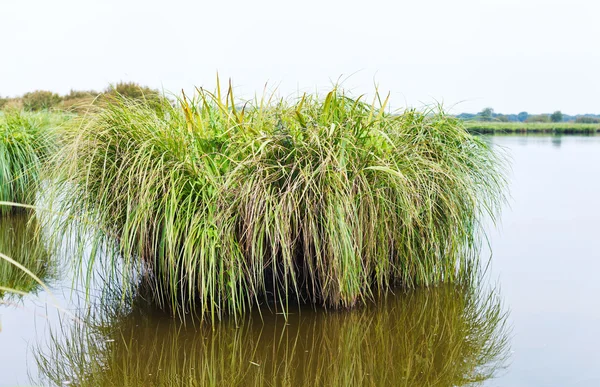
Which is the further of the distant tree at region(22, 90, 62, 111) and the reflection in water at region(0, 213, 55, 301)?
the distant tree at region(22, 90, 62, 111)

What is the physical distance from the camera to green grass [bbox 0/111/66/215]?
685 cm

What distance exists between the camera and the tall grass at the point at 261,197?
324cm

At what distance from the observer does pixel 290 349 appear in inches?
122

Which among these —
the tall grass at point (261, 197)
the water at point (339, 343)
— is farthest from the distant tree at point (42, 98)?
the tall grass at point (261, 197)

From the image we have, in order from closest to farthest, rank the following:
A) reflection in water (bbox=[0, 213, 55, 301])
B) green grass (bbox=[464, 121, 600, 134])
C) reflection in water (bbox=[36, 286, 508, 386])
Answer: reflection in water (bbox=[36, 286, 508, 386])
reflection in water (bbox=[0, 213, 55, 301])
green grass (bbox=[464, 121, 600, 134])


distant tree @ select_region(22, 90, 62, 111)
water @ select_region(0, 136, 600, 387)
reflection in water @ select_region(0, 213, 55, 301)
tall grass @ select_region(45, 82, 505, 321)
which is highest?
distant tree @ select_region(22, 90, 62, 111)

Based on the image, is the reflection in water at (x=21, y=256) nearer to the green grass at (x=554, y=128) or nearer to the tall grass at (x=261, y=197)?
the tall grass at (x=261, y=197)

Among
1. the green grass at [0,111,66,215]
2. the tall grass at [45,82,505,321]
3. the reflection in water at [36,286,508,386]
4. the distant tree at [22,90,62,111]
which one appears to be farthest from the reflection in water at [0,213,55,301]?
the distant tree at [22,90,62,111]

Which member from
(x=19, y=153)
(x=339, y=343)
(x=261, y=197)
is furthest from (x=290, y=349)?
(x=19, y=153)

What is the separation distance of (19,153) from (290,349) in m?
5.23

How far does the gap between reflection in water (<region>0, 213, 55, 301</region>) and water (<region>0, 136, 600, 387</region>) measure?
4.5 inches

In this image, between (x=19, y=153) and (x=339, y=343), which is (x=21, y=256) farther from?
(x=339, y=343)

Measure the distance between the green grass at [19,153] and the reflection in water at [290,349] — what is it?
3998 mm

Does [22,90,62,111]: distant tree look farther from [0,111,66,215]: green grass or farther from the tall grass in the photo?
the tall grass
